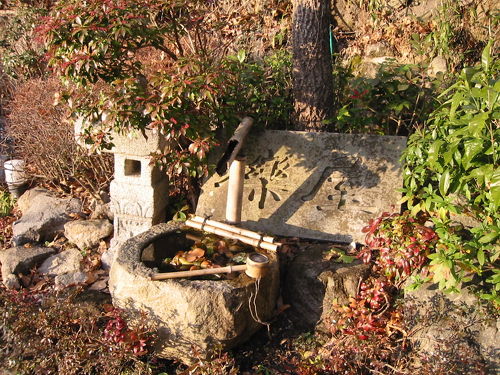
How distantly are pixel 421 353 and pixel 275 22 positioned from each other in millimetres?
5629

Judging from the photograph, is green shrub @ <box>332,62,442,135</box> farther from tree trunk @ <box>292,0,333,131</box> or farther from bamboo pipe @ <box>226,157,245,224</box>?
bamboo pipe @ <box>226,157,245,224</box>

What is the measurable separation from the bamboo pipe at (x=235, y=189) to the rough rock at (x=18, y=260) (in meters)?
2.09

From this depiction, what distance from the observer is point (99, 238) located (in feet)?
15.7

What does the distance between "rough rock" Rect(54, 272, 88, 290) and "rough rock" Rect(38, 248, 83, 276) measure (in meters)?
0.19

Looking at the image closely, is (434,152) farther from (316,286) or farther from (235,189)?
(235,189)

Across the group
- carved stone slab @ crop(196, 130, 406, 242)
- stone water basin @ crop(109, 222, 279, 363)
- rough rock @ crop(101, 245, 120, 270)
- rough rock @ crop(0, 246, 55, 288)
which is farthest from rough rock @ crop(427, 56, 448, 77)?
rough rock @ crop(0, 246, 55, 288)

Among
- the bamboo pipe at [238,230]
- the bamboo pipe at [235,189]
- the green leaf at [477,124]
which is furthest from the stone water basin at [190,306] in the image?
the green leaf at [477,124]

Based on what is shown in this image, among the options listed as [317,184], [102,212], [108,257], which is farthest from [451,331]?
[102,212]

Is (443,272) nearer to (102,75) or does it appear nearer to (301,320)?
(301,320)

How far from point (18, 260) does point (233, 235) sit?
2.29 meters

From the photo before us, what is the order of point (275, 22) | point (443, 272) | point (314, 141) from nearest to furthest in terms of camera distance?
point (443, 272) < point (314, 141) < point (275, 22)

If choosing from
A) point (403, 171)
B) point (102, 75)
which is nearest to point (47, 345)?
point (102, 75)

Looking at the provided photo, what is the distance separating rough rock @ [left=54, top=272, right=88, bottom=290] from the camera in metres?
4.23

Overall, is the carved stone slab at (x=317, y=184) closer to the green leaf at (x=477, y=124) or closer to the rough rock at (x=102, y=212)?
the green leaf at (x=477, y=124)
